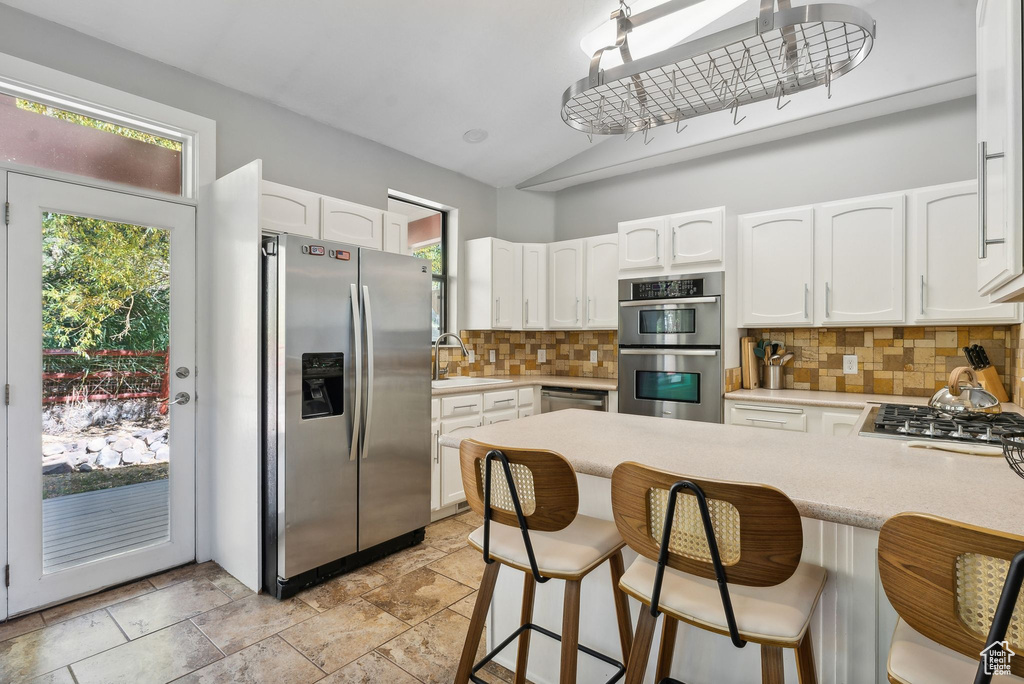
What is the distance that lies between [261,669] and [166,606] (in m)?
0.78

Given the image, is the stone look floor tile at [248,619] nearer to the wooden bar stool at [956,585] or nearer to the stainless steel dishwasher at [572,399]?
the stainless steel dishwasher at [572,399]

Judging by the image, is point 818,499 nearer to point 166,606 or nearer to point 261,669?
point 261,669

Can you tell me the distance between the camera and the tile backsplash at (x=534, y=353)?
4.54 metres

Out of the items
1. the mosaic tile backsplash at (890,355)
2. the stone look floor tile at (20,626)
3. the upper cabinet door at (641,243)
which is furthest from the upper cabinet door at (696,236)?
the stone look floor tile at (20,626)

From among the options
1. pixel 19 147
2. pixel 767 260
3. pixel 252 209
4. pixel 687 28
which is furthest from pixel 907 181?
pixel 19 147

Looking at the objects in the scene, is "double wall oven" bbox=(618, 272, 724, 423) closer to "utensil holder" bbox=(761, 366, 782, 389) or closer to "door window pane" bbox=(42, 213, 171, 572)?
"utensil holder" bbox=(761, 366, 782, 389)

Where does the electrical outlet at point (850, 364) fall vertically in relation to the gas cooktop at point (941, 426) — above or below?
above

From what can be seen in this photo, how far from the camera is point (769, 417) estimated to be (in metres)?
3.24

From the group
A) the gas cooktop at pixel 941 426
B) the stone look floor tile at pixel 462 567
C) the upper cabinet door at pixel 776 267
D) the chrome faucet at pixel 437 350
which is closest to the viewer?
the gas cooktop at pixel 941 426

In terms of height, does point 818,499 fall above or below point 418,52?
below

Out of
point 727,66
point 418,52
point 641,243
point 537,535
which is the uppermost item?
point 418,52

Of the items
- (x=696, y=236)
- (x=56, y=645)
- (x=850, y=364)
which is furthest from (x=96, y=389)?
(x=850, y=364)

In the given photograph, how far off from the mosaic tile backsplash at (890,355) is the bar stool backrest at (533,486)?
119 inches

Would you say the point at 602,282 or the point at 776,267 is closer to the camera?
the point at 776,267
